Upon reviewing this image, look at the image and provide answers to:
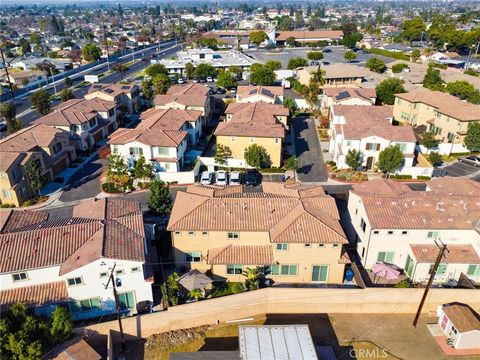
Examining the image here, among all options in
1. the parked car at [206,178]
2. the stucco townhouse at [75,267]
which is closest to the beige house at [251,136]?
the parked car at [206,178]

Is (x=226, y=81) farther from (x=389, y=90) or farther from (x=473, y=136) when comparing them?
(x=473, y=136)

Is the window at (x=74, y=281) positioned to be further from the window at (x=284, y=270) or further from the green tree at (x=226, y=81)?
the green tree at (x=226, y=81)

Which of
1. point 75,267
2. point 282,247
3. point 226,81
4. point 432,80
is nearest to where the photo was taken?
point 75,267

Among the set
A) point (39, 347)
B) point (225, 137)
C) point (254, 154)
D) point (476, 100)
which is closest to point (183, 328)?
point (39, 347)

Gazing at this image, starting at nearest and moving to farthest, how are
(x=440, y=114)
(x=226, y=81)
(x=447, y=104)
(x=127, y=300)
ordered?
(x=127, y=300) → (x=440, y=114) → (x=447, y=104) → (x=226, y=81)

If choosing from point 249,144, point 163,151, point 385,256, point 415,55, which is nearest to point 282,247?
point 385,256

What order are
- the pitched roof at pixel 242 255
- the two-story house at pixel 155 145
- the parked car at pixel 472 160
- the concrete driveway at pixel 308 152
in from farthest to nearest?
the parked car at pixel 472 160
the concrete driveway at pixel 308 152
the two-story house at pixel 155 145
the pitched roof at pixel 242 255
